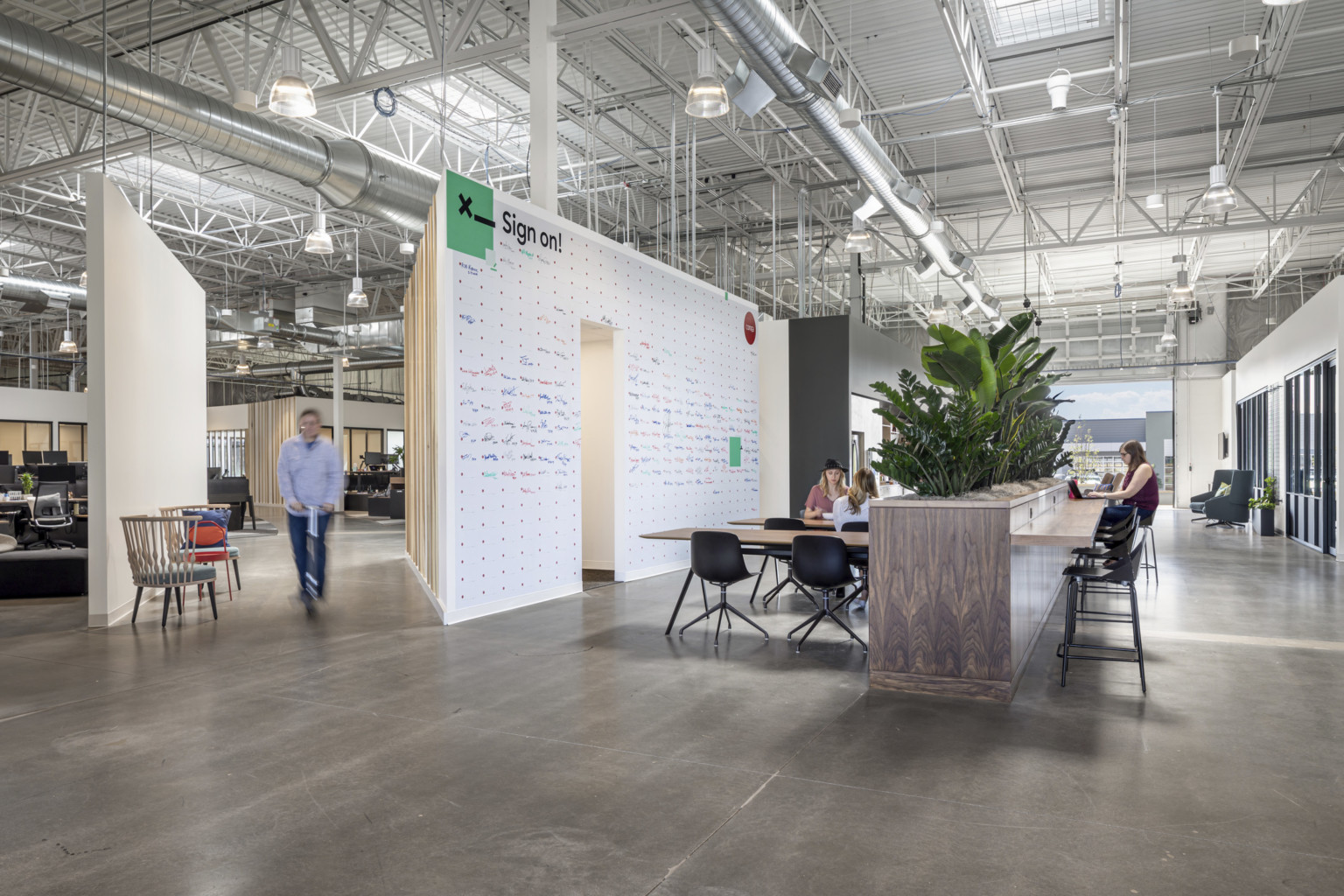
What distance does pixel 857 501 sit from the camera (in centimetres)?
615

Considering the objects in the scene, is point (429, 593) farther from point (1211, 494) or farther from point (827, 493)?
point (1211, 494)

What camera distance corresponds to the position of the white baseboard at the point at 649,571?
8.15m

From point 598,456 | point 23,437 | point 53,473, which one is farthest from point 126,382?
point 23,437

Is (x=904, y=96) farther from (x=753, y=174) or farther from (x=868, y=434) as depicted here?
(x=868, y=434)

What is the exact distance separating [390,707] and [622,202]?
11.0 m

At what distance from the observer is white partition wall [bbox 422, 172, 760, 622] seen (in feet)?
20.3

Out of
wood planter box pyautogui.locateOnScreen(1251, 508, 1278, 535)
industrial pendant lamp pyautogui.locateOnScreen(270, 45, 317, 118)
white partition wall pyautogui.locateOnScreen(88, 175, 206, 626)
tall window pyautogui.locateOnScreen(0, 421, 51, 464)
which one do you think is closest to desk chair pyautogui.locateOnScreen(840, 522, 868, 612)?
industrial pendant lamp pyautogui.locateOnScreen(270, 45, 317, 118)

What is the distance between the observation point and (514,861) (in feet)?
7.86

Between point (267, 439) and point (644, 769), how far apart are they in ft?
73.2

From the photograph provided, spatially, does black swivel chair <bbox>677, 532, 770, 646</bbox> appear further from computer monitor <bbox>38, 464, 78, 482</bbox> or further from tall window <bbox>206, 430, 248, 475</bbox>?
tall window <bbox>206, 430, 248, 475</bbox>

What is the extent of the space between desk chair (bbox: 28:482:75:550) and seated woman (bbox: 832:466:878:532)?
8.72m

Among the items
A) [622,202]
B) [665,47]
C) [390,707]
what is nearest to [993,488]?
[390,707]

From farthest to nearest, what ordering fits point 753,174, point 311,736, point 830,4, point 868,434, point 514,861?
point 868,434 → point 753,174 → point 830,4 → point 311,736 → point 514,861

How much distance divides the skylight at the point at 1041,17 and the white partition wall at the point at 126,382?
7787 mm
